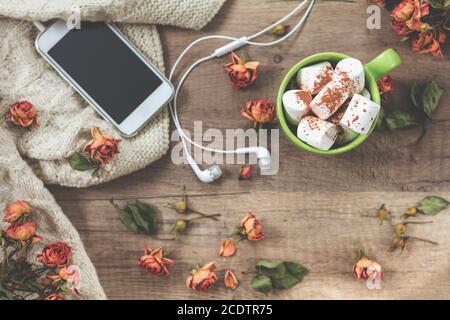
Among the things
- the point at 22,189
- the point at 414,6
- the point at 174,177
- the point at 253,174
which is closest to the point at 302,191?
the point at 253,174

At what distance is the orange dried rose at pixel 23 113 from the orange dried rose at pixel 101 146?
0.09 metres

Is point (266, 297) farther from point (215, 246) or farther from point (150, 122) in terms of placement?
point (150, 122)

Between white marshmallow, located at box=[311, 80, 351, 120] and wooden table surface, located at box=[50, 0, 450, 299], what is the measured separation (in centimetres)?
11

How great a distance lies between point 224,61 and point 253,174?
0.54 ft

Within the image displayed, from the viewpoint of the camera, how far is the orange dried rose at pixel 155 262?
0.75 meters

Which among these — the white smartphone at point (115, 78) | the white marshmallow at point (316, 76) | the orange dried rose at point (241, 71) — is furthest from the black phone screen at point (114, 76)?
the white marshmallow at point (316, 76)

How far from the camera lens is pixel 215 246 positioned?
79 cm

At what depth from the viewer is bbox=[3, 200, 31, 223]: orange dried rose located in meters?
0.74

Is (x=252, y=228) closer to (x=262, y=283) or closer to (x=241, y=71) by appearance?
(x=262, y=283)

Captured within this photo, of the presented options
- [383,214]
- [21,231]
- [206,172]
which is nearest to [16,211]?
[21,231]

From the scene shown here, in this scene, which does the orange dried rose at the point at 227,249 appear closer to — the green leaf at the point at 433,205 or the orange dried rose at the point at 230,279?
the orange dried rose at the point at 230,279

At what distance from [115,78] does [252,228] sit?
279 mm

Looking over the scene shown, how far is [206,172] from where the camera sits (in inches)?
30.3

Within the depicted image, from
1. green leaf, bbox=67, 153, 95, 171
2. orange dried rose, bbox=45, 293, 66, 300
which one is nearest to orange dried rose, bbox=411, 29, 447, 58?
green leaf, bbox=67, 153, 95, 171
